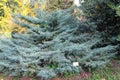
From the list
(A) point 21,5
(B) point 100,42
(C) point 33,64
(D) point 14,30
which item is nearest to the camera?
(C) point 33,64

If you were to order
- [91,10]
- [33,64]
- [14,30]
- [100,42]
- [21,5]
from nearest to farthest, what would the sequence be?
[33,64] < [100,42] < [91,10] < [14,30] < [21,5]

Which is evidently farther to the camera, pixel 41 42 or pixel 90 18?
pixel 90 18

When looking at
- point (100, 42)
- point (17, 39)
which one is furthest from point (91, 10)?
point (17, 39)

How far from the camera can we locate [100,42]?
6.00m

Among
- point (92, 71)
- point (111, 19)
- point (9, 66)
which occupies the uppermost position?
point (111, 19)

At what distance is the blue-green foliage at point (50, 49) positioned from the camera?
15.9 ft

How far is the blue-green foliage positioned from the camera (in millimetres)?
4848

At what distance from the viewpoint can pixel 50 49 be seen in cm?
514

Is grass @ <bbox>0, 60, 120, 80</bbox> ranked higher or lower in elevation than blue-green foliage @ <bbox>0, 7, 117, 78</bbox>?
lower

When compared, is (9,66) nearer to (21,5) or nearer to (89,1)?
(89,1)

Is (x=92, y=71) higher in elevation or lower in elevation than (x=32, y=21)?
lower

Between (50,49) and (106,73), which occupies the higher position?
(50,49)

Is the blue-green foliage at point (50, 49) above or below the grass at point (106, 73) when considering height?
above

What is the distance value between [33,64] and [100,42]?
213 cm
